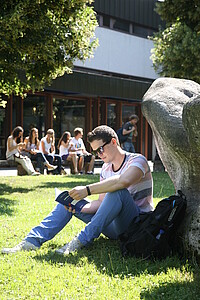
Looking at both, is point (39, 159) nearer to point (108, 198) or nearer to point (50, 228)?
point (50, 228)

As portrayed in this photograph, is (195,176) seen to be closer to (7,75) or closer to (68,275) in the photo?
(68,275)

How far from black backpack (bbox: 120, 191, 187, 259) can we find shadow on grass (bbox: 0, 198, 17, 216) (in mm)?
3482

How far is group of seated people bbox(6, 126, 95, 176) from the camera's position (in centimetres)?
1550

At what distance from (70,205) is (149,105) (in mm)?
1353

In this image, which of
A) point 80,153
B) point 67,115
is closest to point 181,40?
point 80,153

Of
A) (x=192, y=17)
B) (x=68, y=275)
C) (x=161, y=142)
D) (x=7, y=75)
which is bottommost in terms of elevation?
(x=68, y=275)

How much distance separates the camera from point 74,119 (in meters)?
24.8

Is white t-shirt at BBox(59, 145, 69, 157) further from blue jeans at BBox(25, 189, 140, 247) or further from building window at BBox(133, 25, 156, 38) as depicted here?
building window at BBox(133, 25, 156, 38)

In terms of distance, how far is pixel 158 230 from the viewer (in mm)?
4434

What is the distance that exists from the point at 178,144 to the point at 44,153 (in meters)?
11.8

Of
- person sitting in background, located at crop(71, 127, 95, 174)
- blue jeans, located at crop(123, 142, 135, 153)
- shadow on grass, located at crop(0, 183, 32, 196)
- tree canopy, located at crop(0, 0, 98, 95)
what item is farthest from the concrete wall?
shadow on grass, located at crop(0, 183, 32, 196)

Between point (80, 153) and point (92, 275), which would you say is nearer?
point (92, 275)

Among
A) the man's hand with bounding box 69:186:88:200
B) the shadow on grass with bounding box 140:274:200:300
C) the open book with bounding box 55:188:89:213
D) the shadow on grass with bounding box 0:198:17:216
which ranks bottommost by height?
the shadow on grass with bounding box 0:198:17:216

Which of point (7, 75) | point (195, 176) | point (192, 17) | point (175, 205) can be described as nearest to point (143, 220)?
point (175, 205)
